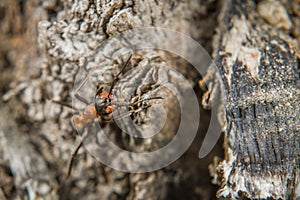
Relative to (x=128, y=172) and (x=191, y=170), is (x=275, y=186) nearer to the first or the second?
(x=191, y=170)

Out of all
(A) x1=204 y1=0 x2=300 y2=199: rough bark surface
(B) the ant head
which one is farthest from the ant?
(A) x1=204 y1=0 x2=300 y2=199: rough bark surface

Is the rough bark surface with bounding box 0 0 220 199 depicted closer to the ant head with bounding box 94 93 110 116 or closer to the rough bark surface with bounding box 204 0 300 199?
the ant head with bounding box 94 93 110 116

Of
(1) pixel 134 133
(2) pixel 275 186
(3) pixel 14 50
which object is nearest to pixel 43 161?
(1) pixel 134 133

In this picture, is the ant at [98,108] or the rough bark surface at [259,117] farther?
the ant at [98,108]

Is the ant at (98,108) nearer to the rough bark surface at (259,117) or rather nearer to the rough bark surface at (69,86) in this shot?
the rough bark surface at (69,86)

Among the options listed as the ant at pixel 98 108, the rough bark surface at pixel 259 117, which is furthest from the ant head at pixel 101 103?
the rough bark surface at pixel 259 117

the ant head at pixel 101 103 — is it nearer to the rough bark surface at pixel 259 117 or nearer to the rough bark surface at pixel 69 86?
the rough bark surface at pixel 69 86

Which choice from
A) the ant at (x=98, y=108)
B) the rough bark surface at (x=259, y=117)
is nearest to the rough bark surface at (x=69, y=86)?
the ant at (x=98, y=108)

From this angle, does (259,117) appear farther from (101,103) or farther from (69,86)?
(69,86)

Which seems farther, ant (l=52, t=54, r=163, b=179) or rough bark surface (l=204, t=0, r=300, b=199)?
ant (l=52, t=54, r=163, b=179)
